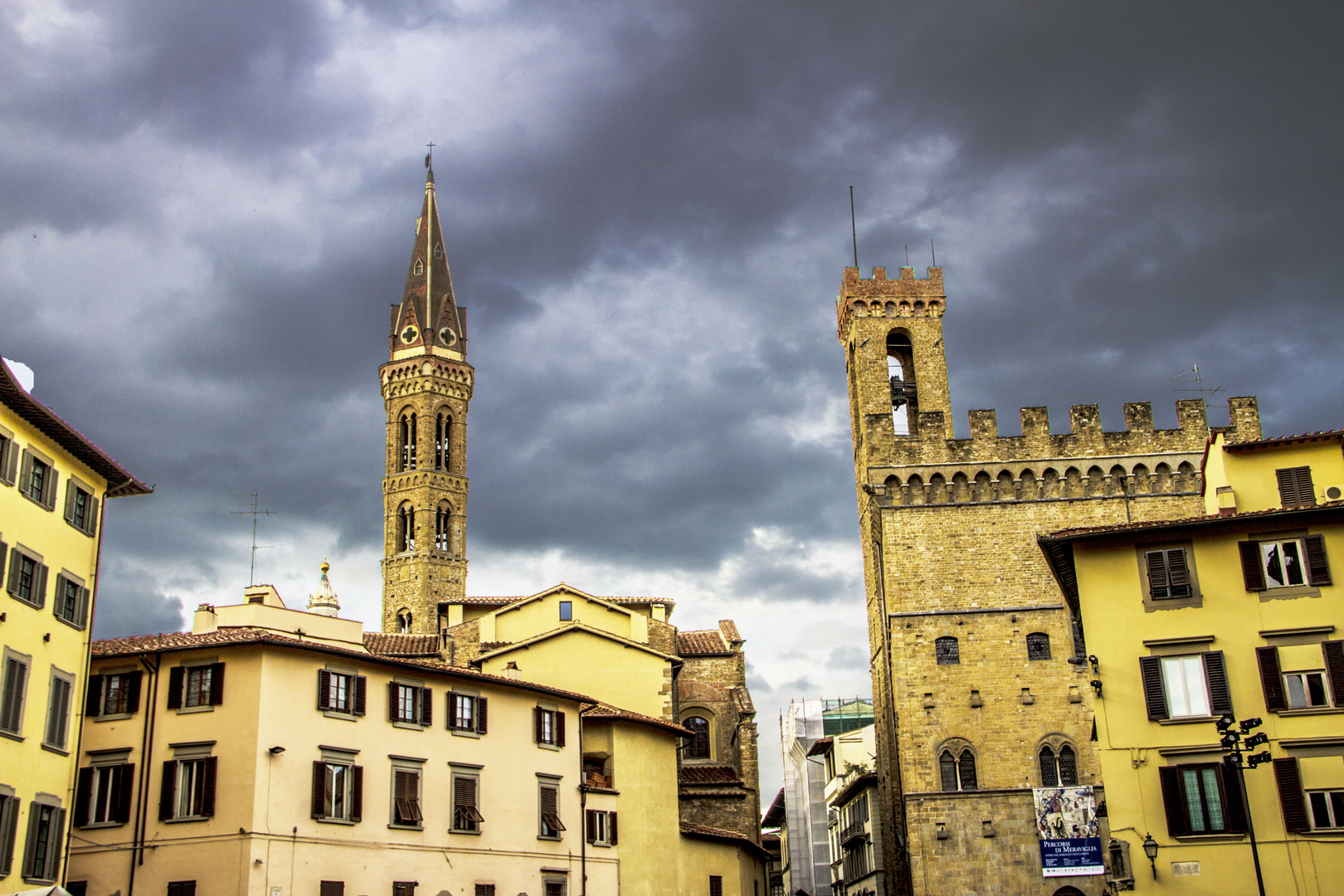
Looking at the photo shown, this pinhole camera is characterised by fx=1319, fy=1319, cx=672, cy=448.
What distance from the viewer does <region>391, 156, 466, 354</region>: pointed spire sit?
93812mm

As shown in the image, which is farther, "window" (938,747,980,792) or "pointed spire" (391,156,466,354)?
"pointed spire" (391,156,466,354)

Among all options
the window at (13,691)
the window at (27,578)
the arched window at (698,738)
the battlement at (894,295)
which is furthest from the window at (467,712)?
the battlement at (894,295)

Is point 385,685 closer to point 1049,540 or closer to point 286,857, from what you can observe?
point 286,857

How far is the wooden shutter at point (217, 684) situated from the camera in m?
33.3

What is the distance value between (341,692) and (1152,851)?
20401mm

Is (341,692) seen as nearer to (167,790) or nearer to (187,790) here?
(187,790)

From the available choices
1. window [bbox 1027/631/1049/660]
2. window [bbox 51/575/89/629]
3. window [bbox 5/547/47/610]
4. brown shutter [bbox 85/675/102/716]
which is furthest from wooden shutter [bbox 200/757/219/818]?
window [bbox 1027/631/1049/660]

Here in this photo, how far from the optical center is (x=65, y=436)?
31.2 meters

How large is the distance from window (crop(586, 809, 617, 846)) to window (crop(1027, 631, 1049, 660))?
1682cm

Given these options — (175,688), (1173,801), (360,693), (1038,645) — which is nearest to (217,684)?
(175,688)

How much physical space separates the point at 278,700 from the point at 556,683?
1583 cm

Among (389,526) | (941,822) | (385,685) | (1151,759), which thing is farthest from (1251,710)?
(389,526)

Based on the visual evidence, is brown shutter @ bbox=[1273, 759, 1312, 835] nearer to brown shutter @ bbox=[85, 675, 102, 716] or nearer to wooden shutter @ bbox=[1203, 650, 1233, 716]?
wooden shutter @ bbox=[1203, 650, 1233, 716]

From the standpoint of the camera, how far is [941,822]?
4606 centimetres
